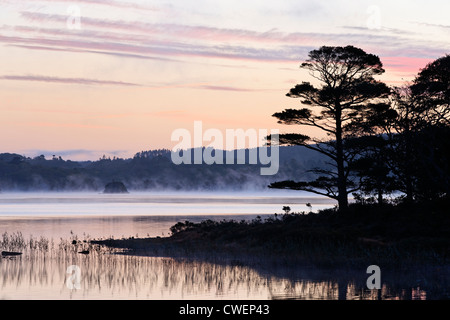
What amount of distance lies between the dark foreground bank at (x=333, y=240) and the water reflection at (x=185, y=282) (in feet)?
12.0

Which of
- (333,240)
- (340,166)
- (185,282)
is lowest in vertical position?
(185,282)

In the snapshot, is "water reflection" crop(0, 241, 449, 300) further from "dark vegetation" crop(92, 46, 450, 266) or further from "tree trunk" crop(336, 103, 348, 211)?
"tree trunk" crop(336, 103, 348, 211)

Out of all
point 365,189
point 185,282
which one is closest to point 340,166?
point 365,189

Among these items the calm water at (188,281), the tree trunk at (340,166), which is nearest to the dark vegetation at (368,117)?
the tree trunk at (340,166)

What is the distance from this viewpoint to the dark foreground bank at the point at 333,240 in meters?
33.3

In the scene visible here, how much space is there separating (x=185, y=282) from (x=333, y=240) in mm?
14410

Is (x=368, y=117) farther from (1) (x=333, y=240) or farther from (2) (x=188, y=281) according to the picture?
(2) (x=188, y=281)

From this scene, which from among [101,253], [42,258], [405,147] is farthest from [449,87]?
[42,258]

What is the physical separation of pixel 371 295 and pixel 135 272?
1101 cm

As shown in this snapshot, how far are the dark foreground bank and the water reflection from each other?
367 cm

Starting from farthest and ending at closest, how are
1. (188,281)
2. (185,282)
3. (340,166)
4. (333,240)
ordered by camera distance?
(340,166)
(333,240)
(188,281)
(185,282)

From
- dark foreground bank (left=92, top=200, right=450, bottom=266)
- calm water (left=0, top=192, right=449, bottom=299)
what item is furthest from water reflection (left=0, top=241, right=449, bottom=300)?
dark foreground bank (left=92, top=200, right=450, bottom=266)

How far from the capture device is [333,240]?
38750mm
